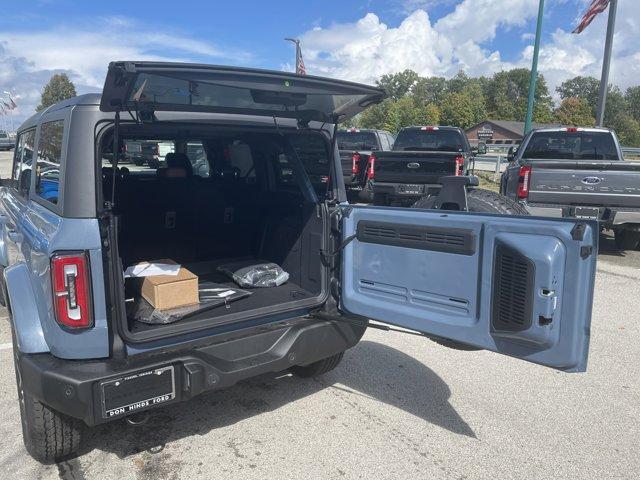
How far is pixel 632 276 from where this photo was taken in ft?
24.8

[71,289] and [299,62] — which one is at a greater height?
[299,62]

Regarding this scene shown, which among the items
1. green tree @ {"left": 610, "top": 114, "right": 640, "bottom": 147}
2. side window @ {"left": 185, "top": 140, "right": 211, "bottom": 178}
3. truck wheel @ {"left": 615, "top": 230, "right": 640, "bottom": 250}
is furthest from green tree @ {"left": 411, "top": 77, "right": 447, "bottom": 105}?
side window @ {"left": 185, "top": 140, "right": 211, "bottom": 178}

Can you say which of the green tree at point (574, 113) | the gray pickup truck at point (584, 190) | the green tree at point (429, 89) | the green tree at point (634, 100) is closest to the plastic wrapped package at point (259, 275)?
the gray pickup truck at point (584, 190)

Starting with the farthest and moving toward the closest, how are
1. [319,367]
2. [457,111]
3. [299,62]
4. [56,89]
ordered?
[457,111] → [56,89] → [299,62] → [319,367]

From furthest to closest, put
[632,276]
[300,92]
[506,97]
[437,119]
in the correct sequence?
1. [506,97]
2. [437,119]
3. [632,276]
4. [300,92]

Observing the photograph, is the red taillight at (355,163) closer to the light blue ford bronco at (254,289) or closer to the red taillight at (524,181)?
the red taillight at (524,181)

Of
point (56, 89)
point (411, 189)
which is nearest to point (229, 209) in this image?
point (411, 189)

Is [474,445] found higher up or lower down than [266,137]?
lower down

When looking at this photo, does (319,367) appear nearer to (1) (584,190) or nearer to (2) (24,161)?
(2) (24,161)

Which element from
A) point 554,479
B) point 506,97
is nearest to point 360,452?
point 554,479

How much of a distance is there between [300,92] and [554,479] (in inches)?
98.6

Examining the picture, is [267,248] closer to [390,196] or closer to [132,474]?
[132,474]

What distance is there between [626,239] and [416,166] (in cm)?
399

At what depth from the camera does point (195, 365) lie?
8.91ft
